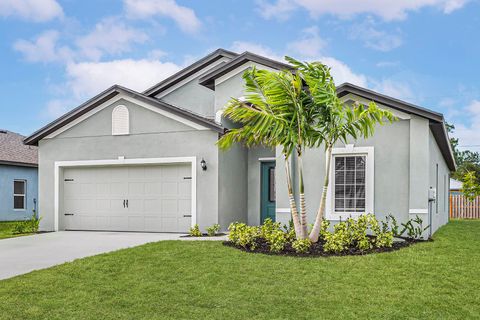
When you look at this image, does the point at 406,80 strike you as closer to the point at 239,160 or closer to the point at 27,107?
the point at 239,160

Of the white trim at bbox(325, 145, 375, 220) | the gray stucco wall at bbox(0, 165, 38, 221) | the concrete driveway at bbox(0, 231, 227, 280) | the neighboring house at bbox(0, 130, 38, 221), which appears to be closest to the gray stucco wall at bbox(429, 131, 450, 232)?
the white trim at bbox(325, 145, 375, 220)

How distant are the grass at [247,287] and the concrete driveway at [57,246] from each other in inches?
31.2

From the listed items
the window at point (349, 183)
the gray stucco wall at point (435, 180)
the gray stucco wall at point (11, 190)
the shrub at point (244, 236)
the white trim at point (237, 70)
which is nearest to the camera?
the shrub at point (244, 236)

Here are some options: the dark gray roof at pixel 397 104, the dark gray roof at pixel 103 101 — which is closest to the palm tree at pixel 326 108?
Answer: the dark gray roof at pixel 397 104

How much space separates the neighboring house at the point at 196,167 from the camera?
37.3 ft

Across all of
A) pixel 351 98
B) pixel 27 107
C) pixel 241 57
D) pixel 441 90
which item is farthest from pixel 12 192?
pixel 441 90

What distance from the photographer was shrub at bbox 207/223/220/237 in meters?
12.3

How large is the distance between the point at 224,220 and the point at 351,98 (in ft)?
16.4

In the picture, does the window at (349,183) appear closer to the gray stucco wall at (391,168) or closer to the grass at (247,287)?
the gray stucco wall at (391,168)

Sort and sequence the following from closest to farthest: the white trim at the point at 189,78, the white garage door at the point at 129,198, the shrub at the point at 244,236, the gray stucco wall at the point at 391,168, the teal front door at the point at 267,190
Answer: the shrub at the point at 244,236 → the gray stucco wall at the point at 391,168 → the white garage door at the point at 129,198 → the teal front door at the point at 267,190 → the white trim at the point at 189,78

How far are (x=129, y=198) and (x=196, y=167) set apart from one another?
2546 mm

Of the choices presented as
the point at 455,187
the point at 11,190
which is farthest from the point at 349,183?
the point at 455,187

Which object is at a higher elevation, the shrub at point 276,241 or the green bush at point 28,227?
the shrub at point 276,241

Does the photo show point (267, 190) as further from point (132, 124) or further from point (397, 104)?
point (397, 104)
